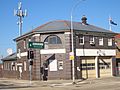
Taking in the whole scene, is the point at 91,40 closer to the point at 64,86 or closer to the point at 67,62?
the point at 67,62

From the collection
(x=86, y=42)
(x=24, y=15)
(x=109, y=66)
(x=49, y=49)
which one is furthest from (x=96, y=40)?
(x=24, y=15)

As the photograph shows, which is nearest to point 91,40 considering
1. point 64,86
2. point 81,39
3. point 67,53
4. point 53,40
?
point 81,39

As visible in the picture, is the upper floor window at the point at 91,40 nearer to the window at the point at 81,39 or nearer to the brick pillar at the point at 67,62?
the window at the point at 81,39

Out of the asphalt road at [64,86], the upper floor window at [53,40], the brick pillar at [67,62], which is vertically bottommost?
the asphalt road at [64,86]

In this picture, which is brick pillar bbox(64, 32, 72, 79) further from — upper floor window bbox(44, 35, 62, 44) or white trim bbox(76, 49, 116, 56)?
white trim bbox(76, 49, 116, 56)

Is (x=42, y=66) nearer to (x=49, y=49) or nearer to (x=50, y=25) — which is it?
(x=49, y=49)

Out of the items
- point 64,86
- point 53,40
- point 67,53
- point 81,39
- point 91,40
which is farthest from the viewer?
point 91,40


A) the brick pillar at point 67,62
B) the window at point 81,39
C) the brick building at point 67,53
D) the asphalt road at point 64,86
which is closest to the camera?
the asphalt road at point 64,86

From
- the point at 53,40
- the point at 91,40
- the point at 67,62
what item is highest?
the point at 91,40

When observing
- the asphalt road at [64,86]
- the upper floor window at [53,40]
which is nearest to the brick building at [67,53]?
the upper floor window at [53,40]

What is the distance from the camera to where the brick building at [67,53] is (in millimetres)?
35812

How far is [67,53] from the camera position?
35719 mm

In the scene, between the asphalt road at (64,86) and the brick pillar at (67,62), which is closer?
the asphalt road at (64,86)

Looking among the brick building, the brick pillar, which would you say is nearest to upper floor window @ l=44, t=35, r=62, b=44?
the brick building
